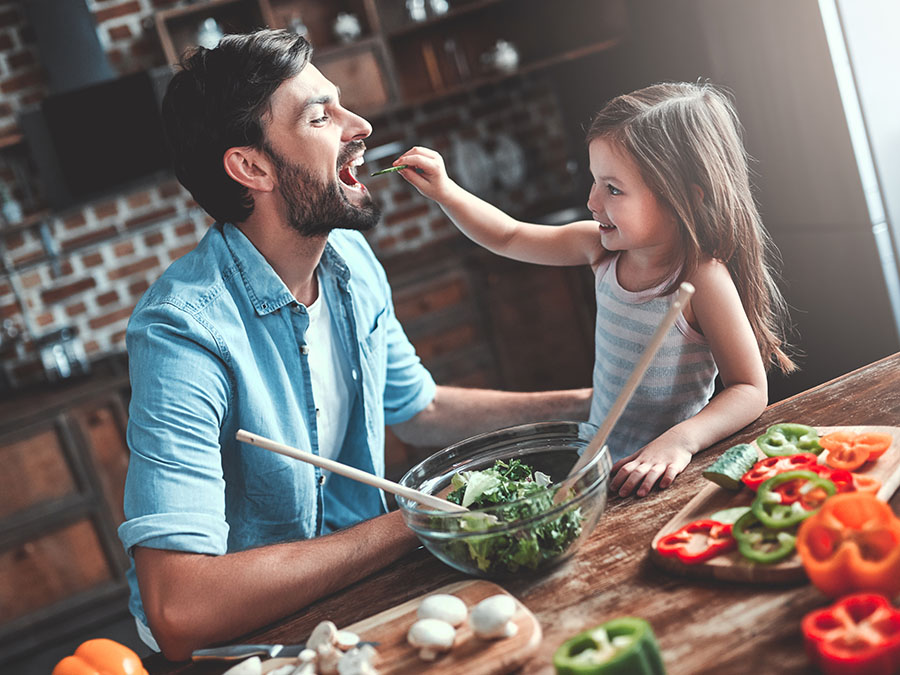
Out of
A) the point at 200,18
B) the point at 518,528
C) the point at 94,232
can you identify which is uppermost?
the point at 200,18

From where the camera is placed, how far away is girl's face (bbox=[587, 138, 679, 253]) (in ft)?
4.24

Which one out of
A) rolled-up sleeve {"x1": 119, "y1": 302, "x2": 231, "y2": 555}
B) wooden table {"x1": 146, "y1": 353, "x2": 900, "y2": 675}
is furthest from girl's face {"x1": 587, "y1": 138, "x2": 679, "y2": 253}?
rolled-up sleeve {"x1": 119, "y1": 302, "x2": 231, "y2": 555}

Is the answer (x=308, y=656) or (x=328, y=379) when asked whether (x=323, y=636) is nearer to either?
(x=308, y=656)

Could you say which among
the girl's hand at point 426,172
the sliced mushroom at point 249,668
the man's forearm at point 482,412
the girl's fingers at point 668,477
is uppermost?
the girl's hand at point 426,172

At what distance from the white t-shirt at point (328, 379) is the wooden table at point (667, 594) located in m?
0.56

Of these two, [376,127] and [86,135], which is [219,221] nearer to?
[86,135]

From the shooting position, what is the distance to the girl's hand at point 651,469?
1.08 m

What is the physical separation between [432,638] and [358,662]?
0.25 ft

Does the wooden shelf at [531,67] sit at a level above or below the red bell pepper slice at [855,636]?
above

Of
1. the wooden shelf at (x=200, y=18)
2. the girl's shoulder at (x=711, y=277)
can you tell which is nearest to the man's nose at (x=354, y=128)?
the girl's shoulder at (x=711, y=277)

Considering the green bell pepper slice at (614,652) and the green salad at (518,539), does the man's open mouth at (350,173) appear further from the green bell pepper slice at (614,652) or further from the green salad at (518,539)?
the green bell pepper slice at (614,652)

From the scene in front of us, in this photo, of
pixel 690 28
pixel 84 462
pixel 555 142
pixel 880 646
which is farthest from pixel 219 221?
pixel 555 142

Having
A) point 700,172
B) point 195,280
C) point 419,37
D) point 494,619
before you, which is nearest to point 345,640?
point 494,619

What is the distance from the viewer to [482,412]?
1.71 meters
